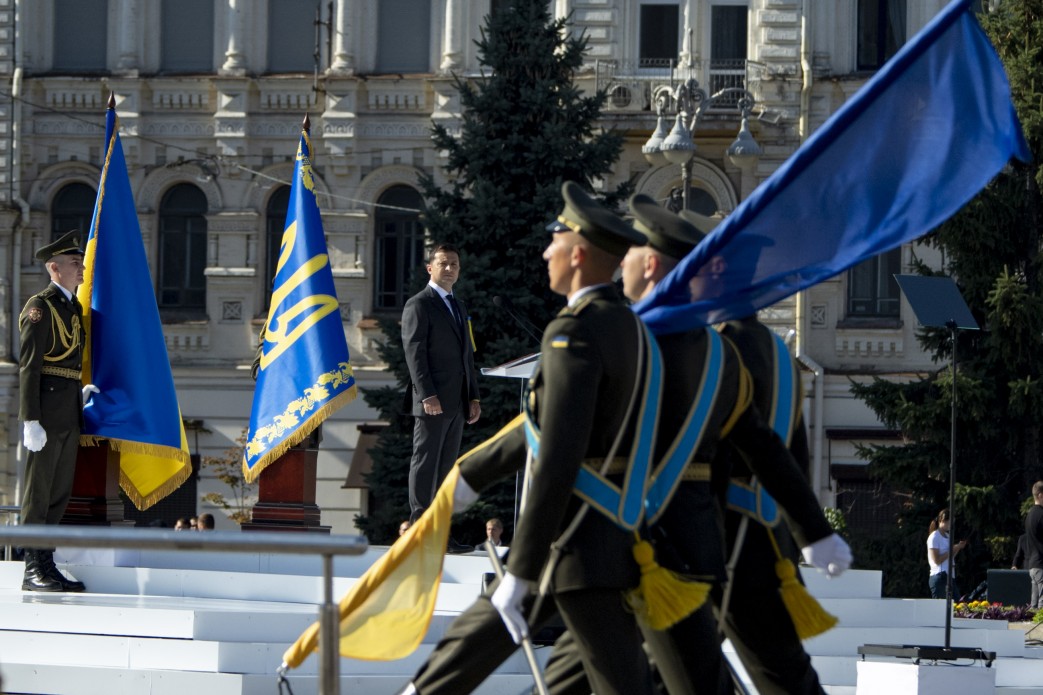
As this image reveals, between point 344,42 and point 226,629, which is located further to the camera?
point 344,42

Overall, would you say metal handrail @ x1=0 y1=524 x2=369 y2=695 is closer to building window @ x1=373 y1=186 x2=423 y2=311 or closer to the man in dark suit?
the man in dark suit

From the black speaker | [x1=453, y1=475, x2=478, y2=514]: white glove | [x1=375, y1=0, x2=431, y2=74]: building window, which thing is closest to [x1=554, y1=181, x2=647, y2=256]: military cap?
[x1=453, y1=475, x2=478, y2=514]: white glove

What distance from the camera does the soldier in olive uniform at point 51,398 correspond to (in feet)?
34.0

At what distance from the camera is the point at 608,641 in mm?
5898

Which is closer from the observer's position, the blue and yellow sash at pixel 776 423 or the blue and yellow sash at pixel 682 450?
Answer: the blue and yellow sash at pixel 682 450

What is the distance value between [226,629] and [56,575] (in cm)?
169

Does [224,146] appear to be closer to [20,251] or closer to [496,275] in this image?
[20,251]

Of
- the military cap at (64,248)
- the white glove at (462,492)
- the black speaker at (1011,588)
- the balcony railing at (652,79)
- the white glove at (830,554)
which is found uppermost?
the balcony railing at (652,79)

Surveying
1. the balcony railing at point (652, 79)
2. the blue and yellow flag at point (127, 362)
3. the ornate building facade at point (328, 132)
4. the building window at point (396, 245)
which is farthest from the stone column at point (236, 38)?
the blue and yellow flag at point (127, 362)

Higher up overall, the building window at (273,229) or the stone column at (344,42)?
the stone column at (344,42)

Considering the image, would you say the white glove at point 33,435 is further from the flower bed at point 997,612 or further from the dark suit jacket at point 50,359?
the flower bed at point 997,612

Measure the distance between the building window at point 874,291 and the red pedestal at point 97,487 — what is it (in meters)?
18.0

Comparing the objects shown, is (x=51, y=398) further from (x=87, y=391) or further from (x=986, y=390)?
(x=986, y=390)

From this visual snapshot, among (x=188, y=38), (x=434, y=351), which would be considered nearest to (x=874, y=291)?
(x=188, y=38)
